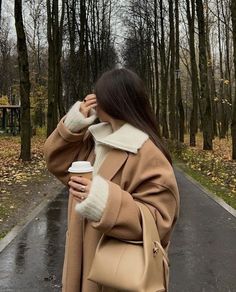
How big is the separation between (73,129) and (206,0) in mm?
35209

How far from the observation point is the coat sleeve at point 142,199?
2166mm

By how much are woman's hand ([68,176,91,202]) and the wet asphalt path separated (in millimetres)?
3332

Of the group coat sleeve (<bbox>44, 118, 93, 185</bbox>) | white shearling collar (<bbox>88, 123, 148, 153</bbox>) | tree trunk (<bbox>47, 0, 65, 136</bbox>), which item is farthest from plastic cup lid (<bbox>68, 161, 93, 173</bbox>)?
tree trunk (<bbox>47, 0, 65, 136</bbox>)

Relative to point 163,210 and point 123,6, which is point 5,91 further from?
point 163,210

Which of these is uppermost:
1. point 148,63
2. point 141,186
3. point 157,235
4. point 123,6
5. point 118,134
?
point 123,6

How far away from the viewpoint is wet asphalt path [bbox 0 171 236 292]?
217 inches

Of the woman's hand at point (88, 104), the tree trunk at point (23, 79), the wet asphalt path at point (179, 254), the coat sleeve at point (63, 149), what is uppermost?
the tree trunk at point (23, 79)

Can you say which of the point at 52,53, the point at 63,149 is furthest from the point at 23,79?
the point at 63,149

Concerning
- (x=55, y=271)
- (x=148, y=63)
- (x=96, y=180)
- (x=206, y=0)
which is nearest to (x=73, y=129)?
(x=96, y=180)

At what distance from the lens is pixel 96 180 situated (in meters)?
2.21

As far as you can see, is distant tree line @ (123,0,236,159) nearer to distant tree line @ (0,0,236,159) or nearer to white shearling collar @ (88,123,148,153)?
distant tree line @ (0,0,236,159)

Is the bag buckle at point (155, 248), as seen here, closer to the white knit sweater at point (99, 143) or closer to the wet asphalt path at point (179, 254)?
the white knit sweater at point (99, 143)

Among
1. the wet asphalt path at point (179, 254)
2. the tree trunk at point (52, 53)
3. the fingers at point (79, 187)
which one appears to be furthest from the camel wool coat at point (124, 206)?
the tree trunk at point (52, 53)

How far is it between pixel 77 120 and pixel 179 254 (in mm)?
4467
